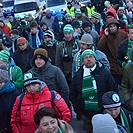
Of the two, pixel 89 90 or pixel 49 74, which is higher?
pixel 49 74

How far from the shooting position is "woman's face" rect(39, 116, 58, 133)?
3795 millimetres

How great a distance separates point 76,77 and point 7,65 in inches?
49.3

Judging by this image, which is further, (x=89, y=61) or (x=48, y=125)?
→ (x=89, y=61)

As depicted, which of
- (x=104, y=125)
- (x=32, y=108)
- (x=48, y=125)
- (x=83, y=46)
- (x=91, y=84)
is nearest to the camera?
(x=104, y=125)

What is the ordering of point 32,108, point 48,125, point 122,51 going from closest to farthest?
point 48,125, point 32,108, point 122,51

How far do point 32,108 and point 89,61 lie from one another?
1231 mm

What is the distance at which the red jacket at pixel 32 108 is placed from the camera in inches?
183

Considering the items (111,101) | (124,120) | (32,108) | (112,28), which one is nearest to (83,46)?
(112,28)

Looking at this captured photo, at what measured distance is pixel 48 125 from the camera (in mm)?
3818

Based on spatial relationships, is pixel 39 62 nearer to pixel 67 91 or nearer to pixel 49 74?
pixel 49 74

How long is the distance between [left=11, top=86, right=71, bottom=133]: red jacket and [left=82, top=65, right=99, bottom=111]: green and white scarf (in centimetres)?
75

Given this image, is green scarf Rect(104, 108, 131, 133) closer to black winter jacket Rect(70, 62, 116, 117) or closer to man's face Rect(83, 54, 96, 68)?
black winter jacket Rect(70, 62, 116, 117)

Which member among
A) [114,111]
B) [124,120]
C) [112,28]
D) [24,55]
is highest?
[112,28]

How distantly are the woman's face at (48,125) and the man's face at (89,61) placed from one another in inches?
64.7
